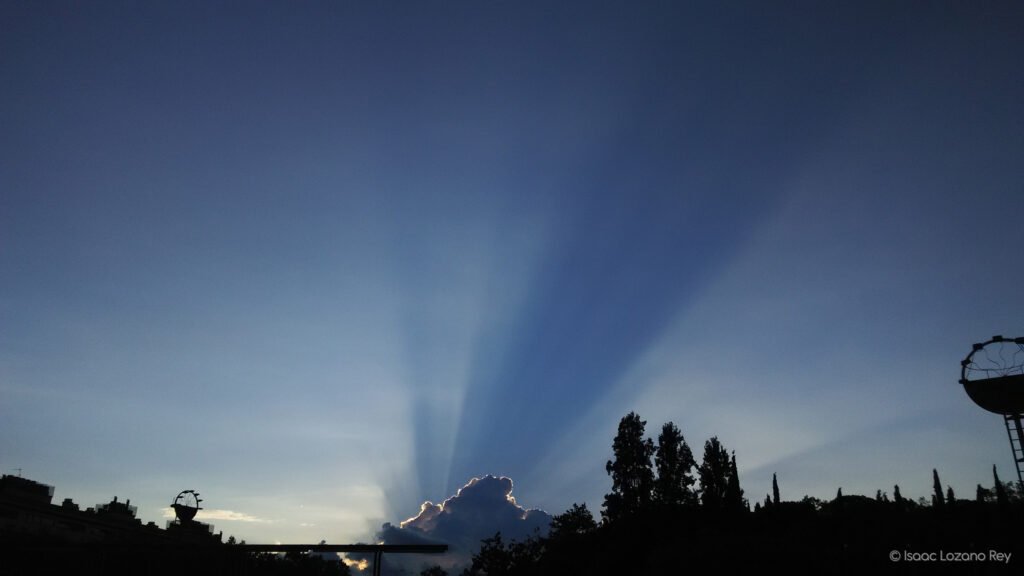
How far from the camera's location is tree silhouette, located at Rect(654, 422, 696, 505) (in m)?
91.1

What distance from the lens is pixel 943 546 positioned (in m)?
39.4

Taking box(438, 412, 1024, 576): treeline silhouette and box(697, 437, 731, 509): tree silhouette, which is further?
box(697, 437, 731, 509): tree silhouette

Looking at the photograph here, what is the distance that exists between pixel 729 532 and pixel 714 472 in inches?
1617

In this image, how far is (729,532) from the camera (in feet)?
186

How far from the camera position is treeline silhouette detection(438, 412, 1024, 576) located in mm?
38969

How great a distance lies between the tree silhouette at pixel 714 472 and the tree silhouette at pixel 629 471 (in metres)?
8.29

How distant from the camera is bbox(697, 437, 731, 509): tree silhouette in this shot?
9288cm

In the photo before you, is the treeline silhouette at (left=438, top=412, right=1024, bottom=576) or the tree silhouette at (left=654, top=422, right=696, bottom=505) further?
the tree silhouette at (left=654, top=422, right=696, bottom=505)

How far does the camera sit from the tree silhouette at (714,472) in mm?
92875

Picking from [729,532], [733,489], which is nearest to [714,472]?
[733,489]

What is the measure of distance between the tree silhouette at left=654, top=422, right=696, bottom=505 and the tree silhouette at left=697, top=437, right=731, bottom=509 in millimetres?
2301

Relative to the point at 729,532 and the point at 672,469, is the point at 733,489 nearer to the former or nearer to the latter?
the point at 672,469

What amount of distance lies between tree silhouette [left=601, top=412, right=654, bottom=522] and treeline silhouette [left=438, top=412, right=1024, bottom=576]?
0.14m

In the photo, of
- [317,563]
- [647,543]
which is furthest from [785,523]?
[317,563]
